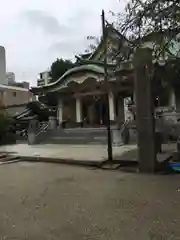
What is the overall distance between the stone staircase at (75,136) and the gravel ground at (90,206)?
1148 centimetres

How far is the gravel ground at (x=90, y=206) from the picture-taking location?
19.5 feet

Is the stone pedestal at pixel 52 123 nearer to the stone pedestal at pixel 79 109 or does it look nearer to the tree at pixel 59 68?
the stone pedestal at pixel 79 109

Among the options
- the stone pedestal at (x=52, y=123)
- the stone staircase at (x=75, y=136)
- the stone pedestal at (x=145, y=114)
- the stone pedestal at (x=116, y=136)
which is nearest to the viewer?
the stone pedestal at (x=145, y=114)

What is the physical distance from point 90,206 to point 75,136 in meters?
18.6

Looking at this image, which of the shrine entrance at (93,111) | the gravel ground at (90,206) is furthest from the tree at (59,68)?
the gravel ground at (90,206)

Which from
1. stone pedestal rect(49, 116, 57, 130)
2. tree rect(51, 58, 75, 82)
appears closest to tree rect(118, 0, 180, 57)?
→ stone pedestal rect(49, 116, 57, 130)

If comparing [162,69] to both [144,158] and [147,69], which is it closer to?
[147,69]

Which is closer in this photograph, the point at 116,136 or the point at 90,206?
the point at 90,206

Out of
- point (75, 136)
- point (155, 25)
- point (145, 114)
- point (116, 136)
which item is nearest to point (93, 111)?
point (75, 136)

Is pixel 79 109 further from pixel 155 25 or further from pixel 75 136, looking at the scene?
pixel 155 25

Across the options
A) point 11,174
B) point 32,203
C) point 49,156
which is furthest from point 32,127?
point 32,203

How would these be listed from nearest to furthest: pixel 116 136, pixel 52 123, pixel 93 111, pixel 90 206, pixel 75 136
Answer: pixel 90 206
pixel 116 136
pixel 75 136
pixel 52 123
pixel 93 111

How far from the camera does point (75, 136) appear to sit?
1039 inches

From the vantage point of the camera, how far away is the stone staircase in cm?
2456
